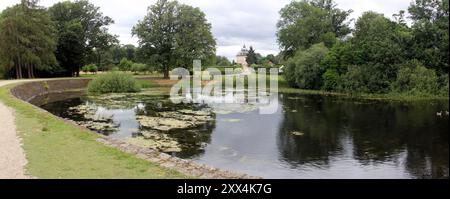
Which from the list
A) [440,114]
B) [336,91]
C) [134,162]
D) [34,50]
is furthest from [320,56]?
[134,162]

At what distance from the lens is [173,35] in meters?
63.2

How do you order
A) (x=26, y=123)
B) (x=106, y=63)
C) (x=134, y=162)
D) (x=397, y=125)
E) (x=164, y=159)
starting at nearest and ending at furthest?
(x=134, y=162), (x=164, y=159), (x=26, y=123), (x=397, y=125), (x=106, y=63)

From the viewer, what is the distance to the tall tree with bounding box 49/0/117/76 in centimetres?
5950

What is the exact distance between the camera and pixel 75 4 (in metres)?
64.9

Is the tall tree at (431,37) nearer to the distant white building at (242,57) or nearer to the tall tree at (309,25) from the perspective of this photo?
the tall tree at (309,25)

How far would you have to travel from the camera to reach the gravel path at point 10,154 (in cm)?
981

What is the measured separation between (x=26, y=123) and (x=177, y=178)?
35.7 ft

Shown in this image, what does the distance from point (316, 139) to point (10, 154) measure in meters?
12.6

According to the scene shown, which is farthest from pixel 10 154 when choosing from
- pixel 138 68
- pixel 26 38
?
pixel 138 68

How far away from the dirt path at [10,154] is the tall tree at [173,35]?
4532 cm

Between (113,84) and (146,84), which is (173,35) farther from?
(113,84)

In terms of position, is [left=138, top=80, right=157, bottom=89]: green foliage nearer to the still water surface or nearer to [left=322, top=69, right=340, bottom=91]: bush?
[left=322, top=69, right=340, bottom=91]: bush

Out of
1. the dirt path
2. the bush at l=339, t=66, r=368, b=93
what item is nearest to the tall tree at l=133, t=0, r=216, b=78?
the bush at l=339, t=66, r=368, b=93

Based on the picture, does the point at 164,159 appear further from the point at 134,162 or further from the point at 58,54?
the point at 58,54
